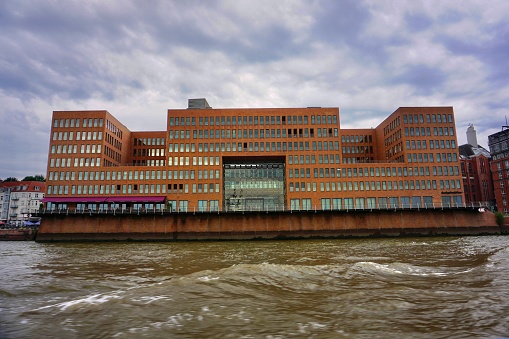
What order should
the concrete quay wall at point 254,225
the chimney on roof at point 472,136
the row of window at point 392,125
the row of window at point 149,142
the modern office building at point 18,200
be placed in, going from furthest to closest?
the chimney on roof at point 472,136 < the modern office building at point 18,200 < the row of window at point 149,142 < the row of window at point 392,125 < the concrete quay wall at point 254,225

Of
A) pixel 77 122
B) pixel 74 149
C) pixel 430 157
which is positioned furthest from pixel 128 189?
pixel 430 157

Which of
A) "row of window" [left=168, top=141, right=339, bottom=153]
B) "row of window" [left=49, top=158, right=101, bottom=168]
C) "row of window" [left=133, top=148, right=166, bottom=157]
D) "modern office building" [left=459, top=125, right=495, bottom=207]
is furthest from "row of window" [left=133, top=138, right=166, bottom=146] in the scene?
"modern office building" [left=459, top=125, right=495, bottom=207]

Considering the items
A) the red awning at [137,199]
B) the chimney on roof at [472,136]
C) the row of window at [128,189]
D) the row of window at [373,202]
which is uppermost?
the chimney on roof at [472,136]

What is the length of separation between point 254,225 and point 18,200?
10144 cm

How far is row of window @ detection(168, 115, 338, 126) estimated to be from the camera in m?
85.9

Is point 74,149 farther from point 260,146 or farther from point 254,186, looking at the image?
point 260,146

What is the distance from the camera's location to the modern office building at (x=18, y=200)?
396 feet

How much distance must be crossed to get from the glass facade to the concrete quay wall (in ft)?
53.5

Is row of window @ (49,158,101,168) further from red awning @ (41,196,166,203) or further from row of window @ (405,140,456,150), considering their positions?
row of window @ (405,140,456,150)

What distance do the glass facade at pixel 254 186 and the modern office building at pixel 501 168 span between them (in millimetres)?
73510

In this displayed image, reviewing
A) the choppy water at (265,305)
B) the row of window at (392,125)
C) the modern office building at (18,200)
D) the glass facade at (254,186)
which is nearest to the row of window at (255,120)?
the glass facade at (254,186)

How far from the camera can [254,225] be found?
6544 centimetres

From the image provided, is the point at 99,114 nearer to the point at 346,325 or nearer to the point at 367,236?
the point at 367,236

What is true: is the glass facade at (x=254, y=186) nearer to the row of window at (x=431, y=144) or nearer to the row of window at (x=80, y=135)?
the row of window at (x=431, y=144)
